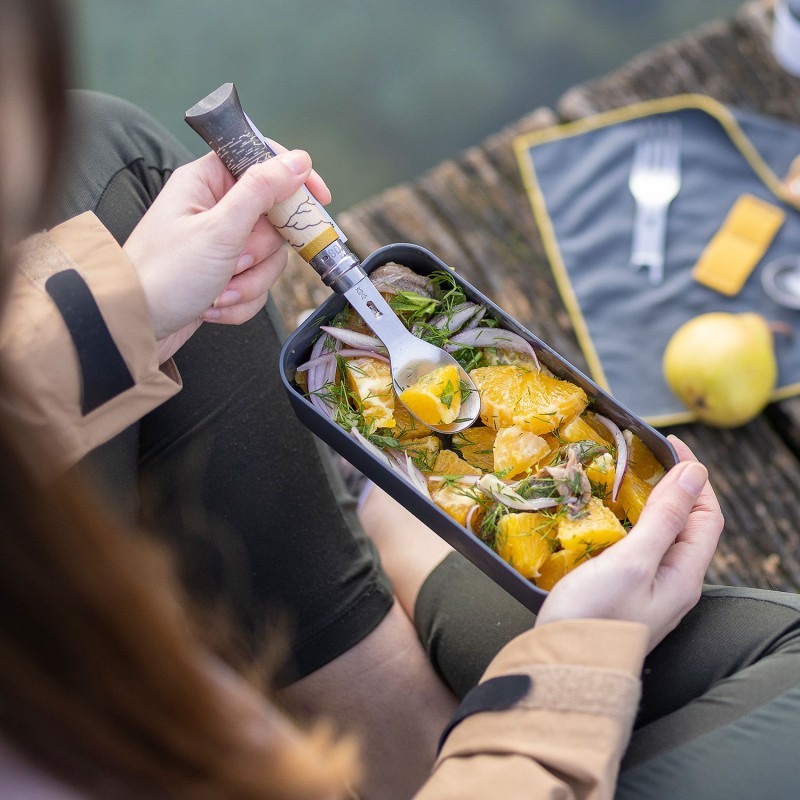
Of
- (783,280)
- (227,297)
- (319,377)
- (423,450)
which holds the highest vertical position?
(227,297)

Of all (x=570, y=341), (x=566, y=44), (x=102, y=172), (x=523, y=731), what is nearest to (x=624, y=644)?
(x=523, y=731)

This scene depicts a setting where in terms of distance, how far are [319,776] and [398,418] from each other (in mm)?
334

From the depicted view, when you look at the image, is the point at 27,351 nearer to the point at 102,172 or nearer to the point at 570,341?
the point at 102,172

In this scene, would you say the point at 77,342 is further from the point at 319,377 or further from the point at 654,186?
the point at 654,186

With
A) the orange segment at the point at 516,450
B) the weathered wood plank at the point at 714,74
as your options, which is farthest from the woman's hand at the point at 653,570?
the weathered wood plank at the point at 714,74

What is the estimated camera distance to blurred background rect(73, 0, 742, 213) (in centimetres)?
213

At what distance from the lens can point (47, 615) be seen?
1.62ft

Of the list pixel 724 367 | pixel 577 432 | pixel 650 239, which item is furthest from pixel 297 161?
pixel 650 239

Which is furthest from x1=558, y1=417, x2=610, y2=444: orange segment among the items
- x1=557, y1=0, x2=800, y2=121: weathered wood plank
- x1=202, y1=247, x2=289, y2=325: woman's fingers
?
x1=557, y1=0, x2=800, y2=121: weathered wood plank

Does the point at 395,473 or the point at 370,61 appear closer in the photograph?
the point at 395,473

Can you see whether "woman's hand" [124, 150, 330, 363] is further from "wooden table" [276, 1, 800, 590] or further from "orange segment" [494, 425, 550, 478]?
"wooden table" [276, 1, 800, 590]

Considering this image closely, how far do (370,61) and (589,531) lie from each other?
5.79ft

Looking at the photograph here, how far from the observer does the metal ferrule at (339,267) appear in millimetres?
801

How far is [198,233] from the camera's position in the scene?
2.49 ft
